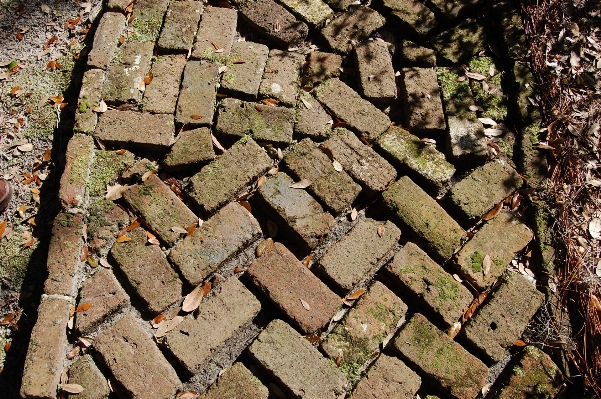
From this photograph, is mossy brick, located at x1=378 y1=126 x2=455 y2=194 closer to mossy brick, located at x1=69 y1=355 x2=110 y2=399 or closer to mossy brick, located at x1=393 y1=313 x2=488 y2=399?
mossy brick, located at x1=393 y1=313 x2=488 y2=399

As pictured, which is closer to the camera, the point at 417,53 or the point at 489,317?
the point at 489,317

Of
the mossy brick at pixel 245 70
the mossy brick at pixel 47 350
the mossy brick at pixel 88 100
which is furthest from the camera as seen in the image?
the mossy brick at pixel 245 70

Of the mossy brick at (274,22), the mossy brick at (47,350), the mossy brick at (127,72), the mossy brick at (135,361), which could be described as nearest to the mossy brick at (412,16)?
the mossy brick at (274,22)

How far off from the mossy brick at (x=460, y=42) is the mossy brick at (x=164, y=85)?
1.92 m

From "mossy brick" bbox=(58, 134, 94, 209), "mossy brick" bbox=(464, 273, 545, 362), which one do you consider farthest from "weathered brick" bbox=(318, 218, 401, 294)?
"mossy brick" bbox=(58, 134, 94, 209)

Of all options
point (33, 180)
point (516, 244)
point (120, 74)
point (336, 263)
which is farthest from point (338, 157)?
point (33, 180)

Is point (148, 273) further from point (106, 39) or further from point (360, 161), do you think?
point (106, 39)

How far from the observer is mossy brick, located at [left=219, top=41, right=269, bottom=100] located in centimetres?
361

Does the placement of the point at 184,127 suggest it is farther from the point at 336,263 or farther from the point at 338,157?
the point at 336,263

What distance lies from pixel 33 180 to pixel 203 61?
4.61 ft

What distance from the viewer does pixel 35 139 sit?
144 inches

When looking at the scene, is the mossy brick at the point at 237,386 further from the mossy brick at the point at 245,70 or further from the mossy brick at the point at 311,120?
the mossy brick at the point at 245,70

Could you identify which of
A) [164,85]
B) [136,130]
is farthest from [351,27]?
[136,130]

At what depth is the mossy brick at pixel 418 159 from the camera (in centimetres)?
350
